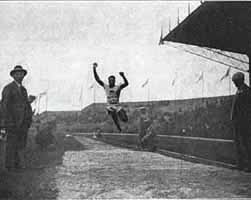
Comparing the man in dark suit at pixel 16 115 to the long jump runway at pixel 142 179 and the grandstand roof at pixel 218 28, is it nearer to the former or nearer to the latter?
the long jump runway at pixel 142 179

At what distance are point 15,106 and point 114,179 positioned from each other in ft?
7.61

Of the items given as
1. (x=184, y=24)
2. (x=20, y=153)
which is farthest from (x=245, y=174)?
(x=20, y=153)

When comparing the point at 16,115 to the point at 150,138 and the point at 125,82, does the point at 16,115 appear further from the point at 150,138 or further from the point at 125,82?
the point at 150,138

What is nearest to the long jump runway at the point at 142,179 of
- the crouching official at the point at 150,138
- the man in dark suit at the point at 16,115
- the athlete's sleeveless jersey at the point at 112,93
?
the crouching official at the point at 150,138

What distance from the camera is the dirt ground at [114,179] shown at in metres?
4.79

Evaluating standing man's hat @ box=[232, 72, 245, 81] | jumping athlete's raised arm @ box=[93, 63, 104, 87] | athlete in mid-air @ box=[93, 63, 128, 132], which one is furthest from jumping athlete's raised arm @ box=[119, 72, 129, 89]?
standing man's hat @ box=[232, 72, 245, 81]

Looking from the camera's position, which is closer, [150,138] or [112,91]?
[112,91]

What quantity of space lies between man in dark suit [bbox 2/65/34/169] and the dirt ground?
363mm

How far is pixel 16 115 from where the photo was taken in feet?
19.1

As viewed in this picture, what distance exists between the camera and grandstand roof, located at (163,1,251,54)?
676 centimetres

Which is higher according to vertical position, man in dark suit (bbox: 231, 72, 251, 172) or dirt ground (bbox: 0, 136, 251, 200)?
man in dark suit (bbox: 231, 72, 251, 172)

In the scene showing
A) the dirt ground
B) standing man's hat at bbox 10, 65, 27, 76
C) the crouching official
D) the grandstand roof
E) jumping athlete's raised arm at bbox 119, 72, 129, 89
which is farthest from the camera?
the crouching official

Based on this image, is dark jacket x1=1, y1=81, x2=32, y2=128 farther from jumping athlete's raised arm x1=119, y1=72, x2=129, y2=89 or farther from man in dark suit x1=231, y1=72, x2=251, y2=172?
man in dark suit x1=231, y1=72, x2=251, y2=172

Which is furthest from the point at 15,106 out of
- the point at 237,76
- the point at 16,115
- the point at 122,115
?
the point at 237,76
